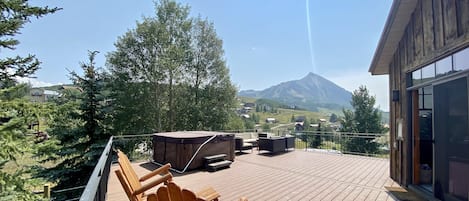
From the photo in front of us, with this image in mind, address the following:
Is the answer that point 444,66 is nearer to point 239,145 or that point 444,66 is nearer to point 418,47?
point 418,47

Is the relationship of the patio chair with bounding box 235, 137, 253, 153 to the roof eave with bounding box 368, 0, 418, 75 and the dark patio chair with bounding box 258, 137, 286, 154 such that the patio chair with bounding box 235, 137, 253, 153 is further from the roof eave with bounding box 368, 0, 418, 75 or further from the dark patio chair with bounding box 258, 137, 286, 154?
the roof eave with bounding box 368, 0, 418, 75

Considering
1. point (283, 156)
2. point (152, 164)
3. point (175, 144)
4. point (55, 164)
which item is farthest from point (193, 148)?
point (55, 164)

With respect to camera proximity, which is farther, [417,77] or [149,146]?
[149,146]

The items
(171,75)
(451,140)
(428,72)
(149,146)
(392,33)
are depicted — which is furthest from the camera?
(171,75)

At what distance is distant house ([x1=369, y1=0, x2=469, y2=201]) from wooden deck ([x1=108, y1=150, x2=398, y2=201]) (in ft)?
2.58

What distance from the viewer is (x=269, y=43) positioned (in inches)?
953

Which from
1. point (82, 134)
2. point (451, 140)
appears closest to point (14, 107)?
→ point (82, 134)

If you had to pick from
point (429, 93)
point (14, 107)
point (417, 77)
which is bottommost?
point (14, 107)

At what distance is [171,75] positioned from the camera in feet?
52.6

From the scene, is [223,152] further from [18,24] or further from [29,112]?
[18,24]

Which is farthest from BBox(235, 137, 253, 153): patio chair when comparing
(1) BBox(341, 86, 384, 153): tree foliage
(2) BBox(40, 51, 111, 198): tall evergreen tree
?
(1) BBox(341, 86, 384, 153): tree foliage

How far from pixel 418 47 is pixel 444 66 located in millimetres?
966

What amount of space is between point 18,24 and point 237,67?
13713 mm

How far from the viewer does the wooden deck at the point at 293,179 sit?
4792mm
